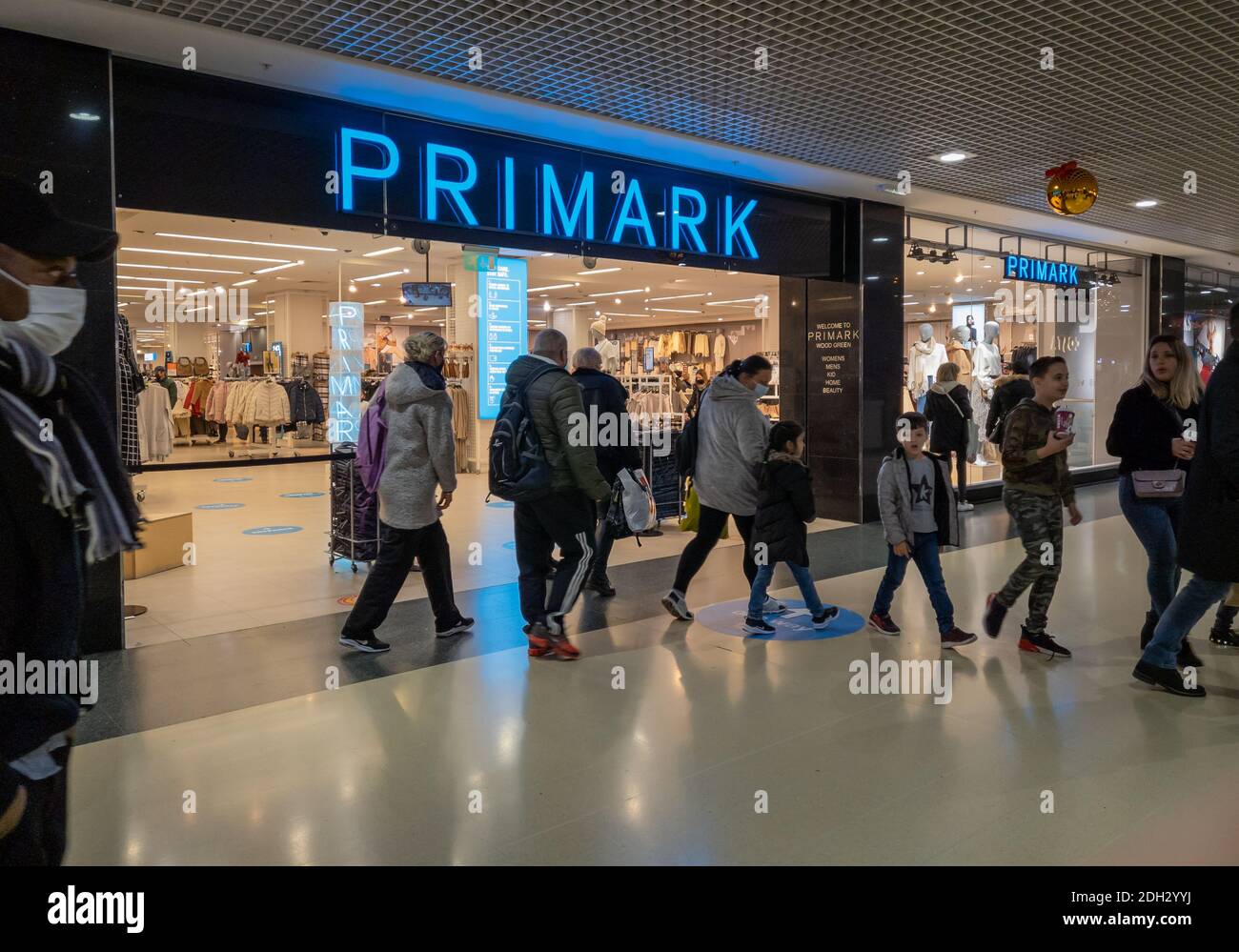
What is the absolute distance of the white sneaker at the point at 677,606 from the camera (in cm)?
518

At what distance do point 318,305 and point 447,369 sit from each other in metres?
7.61

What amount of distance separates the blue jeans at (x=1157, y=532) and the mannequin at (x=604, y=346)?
5.64 meters

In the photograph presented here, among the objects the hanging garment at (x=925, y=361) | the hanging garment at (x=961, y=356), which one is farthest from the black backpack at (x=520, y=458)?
the hanging garment at (x=925, y=361)

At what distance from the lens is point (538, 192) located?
20.9 feet

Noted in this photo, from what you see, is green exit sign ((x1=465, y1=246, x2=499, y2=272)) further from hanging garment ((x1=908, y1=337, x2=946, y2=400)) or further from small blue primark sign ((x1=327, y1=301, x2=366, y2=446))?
hanging garment ((x1=908, y1=337, x2=946, y2=400))

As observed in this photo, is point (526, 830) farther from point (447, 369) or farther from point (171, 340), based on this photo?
point (171, 340)

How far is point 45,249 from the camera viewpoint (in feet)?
4.81

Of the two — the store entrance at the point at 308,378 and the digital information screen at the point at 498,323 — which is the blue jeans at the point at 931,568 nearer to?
the store entrance at the point at 308,378

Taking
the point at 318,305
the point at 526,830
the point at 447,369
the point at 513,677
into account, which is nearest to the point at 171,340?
the point at 318,305

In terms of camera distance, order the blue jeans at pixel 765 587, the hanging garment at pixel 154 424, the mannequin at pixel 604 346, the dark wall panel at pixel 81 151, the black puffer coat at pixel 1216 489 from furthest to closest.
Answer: the hanging garment at pixel 154 424
the mannequin at pixel 604 346
the blue jeans at pixel 765 587
the dark wall panel at pixel 81 151
the black puffer coat at pixel 1216 489

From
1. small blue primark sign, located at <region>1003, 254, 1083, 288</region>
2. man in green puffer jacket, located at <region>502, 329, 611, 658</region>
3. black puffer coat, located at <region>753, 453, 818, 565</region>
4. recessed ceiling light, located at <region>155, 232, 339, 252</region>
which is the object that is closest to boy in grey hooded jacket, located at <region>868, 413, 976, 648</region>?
black puffer coat, located at <region>753, 453, 818, 565</region>

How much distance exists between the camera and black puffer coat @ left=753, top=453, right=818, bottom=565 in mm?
4684

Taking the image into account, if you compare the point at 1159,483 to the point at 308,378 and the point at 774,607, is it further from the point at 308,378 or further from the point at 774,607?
the point at 308,378

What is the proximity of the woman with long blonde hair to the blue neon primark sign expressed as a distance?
3694 millimetres
